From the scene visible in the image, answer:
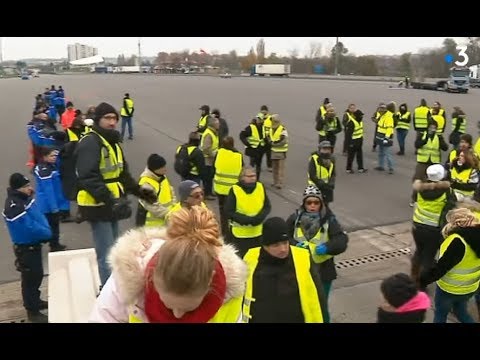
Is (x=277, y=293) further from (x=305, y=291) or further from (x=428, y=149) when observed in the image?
(x=428, y=149)

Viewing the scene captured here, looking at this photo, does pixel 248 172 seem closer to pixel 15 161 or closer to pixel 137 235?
pixel 137 235

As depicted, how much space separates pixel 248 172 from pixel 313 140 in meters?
11.7

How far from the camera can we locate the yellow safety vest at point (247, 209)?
5.41 meters

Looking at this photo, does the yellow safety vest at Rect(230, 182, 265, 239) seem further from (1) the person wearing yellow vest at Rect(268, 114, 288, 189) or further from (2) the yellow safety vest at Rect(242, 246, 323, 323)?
(1) the person wearing yellow vest at Rect(268, 114, 288, 189)

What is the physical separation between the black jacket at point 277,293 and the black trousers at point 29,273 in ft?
9.55

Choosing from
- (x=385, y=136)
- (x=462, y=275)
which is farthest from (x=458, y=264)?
(x=385, y=136)

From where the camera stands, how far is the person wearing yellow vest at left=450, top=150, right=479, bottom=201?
22.0 feet

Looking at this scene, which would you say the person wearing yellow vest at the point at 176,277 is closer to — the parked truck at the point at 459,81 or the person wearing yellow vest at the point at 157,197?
the person wearing yellow vest at the point at 157,197

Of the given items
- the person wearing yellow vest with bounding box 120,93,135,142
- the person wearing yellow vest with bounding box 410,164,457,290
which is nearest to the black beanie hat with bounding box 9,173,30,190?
the person wearing yellow vest with bounding box 410,164,457,290

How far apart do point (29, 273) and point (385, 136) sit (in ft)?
30.1

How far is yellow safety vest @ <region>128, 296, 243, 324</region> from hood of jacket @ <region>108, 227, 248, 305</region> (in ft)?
0.08

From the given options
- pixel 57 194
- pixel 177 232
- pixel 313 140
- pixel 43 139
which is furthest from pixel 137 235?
pixel 313 140

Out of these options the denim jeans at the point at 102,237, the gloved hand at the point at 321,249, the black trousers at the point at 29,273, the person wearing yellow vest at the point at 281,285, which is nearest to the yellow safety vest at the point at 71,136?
the black trousers at the point at 29,273

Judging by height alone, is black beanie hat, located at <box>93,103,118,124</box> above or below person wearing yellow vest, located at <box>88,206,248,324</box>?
above
